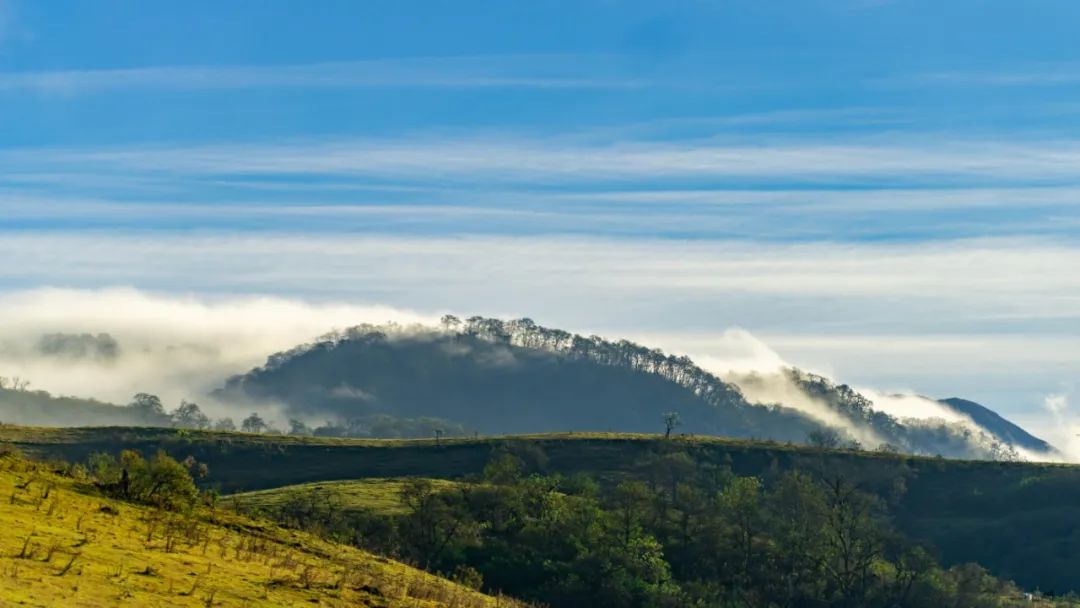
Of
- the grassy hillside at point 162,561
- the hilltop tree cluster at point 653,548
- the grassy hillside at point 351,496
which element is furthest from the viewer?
the grassy hillside at point 351,496

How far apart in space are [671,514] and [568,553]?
28.9 metres

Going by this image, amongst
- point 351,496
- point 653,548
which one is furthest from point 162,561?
point 351,496

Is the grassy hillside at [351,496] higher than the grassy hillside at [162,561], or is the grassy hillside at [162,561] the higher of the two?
the grassy hillside at [162,561]

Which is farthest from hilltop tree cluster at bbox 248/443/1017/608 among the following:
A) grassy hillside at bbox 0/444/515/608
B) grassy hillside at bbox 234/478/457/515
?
grassy hillside at bbox 0/444/515/608

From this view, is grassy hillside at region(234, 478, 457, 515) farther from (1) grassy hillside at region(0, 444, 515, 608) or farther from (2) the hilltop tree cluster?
(1) grassy hillside at region(0, 444, 515, 608)

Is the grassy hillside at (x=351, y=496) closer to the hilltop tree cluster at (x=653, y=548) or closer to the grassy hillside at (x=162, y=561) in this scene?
the hilltop tree cluster at (x=653, y=548)

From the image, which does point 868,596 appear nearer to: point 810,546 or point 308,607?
point 810,546

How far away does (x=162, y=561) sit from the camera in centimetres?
3959

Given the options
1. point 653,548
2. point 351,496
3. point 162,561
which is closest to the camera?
point 162,561

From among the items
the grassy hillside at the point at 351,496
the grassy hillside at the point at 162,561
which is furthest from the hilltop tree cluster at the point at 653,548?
the grassy hillside at the point at 162,561

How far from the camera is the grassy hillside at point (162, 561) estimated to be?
3350cm

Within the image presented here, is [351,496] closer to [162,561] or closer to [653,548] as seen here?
[653,548]

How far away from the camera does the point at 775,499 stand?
606ft

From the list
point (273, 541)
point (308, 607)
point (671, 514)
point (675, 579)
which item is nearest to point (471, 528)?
point (675, 579)
